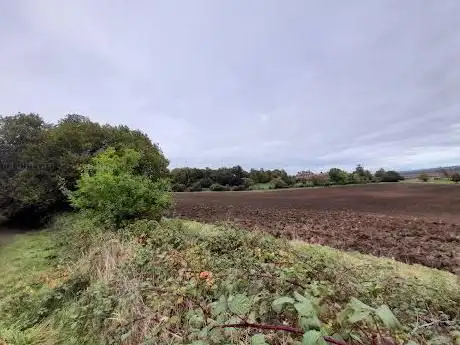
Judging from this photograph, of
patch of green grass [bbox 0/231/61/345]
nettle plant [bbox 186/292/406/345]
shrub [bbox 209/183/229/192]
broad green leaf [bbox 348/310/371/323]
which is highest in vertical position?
shrub [bbox 209/183/229/192]

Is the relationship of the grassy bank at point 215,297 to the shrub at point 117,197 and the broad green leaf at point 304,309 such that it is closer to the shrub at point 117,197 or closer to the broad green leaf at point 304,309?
the broad green leaf at point 304,309

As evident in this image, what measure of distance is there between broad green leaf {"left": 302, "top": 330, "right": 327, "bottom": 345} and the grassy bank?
1 centimetres

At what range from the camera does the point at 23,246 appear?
1334cm

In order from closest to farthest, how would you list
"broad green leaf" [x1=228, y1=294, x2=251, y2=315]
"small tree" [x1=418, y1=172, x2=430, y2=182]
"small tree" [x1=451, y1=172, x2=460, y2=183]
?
"broad green leaf" [x1=228, y1=294, x2=251, y2=315]
"small tree" [x1=451, y1=172, x2=460, y2=183]
"small tree" [x1=418, y1=172, x2=430, y2=182]

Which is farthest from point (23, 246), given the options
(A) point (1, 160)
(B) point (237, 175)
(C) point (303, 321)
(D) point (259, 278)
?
(B) point (237, 175)

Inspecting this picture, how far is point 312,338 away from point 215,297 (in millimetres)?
2660

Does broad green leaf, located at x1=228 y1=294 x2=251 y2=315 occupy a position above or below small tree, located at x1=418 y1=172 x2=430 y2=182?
below

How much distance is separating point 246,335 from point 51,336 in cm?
337

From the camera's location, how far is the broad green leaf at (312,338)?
1.39 m

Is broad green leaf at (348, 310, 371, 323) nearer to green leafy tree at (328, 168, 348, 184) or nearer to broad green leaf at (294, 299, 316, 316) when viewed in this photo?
broad green leaf at (294, 299, 316, 316)

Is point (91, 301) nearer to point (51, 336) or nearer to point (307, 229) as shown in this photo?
point (51, 336)

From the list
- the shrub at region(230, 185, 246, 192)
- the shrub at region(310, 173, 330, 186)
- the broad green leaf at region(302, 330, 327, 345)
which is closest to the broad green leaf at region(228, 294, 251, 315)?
the broad green leaf at region(302, 330, 327, 345)

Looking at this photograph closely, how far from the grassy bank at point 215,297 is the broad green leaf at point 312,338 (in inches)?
0.5

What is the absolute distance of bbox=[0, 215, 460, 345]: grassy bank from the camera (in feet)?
7.75
